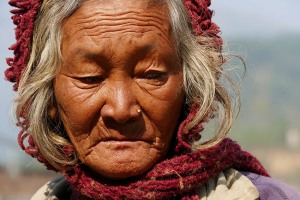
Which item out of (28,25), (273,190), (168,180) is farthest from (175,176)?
(28,25)

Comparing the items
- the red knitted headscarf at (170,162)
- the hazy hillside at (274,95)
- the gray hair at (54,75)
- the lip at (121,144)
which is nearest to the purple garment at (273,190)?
the red knitted headscarf at (170,162)

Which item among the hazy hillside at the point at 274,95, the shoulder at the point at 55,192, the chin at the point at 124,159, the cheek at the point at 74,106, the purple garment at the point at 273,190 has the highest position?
the cheek at the point at 74,106

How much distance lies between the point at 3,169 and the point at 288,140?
51840 mm

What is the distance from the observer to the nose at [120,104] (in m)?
2.97

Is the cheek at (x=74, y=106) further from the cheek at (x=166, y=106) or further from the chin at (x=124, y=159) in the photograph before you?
the cheek at (x=166, y=106)

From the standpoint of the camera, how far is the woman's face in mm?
3014

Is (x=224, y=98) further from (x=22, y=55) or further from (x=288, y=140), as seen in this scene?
(x=288, y=140)

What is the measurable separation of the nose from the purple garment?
68 cm

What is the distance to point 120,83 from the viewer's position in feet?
9.91

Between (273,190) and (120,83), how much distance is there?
0.86 meters

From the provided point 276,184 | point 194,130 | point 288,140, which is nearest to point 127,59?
point 194,130

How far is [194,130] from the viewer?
3182 mm

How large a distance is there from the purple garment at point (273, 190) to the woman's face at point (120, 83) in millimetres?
484

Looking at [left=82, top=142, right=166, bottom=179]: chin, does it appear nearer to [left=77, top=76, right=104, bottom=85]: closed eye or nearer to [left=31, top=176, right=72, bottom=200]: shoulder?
[left=77, top=76, right=104, bottom=85]: closed eye
